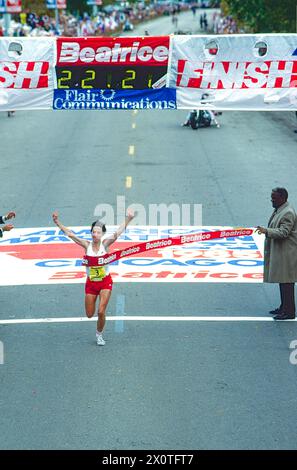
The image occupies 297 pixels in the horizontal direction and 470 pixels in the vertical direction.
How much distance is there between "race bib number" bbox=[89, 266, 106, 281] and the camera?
45.1 ft

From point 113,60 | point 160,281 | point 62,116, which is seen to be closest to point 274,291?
point 160,281

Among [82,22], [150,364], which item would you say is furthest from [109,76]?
[82,22]

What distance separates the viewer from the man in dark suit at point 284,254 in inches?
578

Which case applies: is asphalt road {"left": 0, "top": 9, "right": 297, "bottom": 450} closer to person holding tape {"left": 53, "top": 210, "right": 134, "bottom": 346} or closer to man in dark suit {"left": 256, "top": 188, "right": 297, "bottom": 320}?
man in dark suit {"left": 256, "top": 188, "right": 297, "bottom": 320}

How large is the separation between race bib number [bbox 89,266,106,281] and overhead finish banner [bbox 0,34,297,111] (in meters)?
3.60

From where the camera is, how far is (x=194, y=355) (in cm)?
1312

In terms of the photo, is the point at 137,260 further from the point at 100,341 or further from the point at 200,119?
the point at 200,119

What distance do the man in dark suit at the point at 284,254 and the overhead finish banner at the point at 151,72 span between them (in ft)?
7.64

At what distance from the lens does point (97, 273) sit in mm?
13758

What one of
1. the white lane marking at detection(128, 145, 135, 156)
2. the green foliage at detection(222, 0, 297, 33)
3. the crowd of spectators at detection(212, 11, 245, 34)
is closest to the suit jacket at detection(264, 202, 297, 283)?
the white lane marking at detection(128, 145, 135, 156)

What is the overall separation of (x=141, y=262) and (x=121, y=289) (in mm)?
2076

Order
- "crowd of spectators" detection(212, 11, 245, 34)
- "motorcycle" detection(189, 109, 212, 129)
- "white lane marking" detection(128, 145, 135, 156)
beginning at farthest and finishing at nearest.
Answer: "crowd of spectators" detection(212, 11, 245, 34)
"motorcycle" detection(189, 109, 212, 129)
"white lane marking" detection(128, 145, 135, 156)

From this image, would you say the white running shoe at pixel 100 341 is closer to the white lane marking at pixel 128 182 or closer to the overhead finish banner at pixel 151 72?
the overhead finish banner at pixel 151 72

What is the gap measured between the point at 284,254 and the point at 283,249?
75 millimetres
